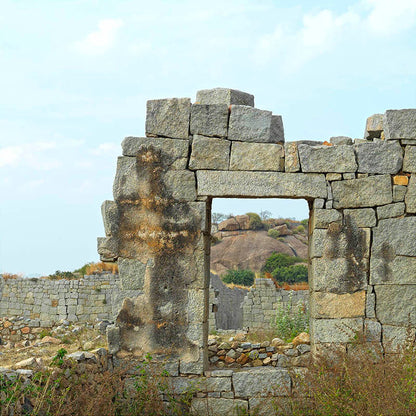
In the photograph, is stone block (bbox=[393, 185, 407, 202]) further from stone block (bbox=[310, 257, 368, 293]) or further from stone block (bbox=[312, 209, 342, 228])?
stone block (bbox=[310, 257, 368, 293])

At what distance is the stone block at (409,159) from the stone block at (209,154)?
2032 mm

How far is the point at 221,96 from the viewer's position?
6.02 m

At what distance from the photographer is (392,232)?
222 inches

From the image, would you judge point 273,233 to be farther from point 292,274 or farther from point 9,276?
point 9,276

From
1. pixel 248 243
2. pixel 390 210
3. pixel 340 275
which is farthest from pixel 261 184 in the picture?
pixel 248 243

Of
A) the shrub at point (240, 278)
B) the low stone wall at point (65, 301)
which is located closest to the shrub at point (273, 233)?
the shrub at point (240, 278)

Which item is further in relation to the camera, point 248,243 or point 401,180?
point 248,243

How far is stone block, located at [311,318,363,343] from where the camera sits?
5.55 m

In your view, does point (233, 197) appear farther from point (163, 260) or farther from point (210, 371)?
point (210, 371)

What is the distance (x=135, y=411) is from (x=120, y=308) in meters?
1.10

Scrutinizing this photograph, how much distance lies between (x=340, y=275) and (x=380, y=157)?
4.71 ft

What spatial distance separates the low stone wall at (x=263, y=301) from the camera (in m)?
15.4

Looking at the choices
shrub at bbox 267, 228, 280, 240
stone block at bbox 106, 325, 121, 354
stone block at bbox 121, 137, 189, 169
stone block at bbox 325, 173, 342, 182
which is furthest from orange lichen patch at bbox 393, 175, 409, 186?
shrub at bbox 267, 228, 280, 240

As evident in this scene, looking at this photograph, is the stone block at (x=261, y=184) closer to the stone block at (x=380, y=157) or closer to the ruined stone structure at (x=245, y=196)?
the ruined stone structure at (x=245, y=196)
